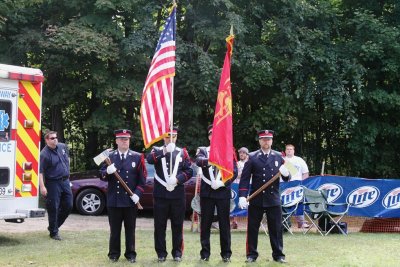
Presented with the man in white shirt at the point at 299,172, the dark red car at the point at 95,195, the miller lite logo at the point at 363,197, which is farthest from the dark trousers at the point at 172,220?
the dark red car at the point at 95,195

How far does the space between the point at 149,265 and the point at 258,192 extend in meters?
1.92

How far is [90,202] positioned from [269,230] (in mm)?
7302

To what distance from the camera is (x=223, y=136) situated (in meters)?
9.00

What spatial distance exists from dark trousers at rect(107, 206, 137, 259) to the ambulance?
2.18 m

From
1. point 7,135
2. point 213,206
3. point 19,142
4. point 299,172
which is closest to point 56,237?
point 19,142

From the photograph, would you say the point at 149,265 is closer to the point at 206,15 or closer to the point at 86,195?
the point at 86,195

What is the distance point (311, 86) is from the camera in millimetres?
18328

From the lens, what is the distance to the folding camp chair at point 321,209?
12641 mm

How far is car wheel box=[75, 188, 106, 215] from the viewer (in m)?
15.2

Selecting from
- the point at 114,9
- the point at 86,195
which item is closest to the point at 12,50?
the point at 114,9

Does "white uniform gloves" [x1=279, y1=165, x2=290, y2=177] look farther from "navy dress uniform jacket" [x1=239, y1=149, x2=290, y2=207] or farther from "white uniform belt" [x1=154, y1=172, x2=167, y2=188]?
"white uniform belt" [x1=154, y1=172, x2=167, y2=188]

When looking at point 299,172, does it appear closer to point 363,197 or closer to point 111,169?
point 363,197

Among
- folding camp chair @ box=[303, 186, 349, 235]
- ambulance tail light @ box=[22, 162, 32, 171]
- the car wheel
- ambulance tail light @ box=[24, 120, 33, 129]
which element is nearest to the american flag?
ambulance tail light @ box=[24, 120, 33, 129]

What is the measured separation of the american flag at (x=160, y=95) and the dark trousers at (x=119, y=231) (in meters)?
1.05
